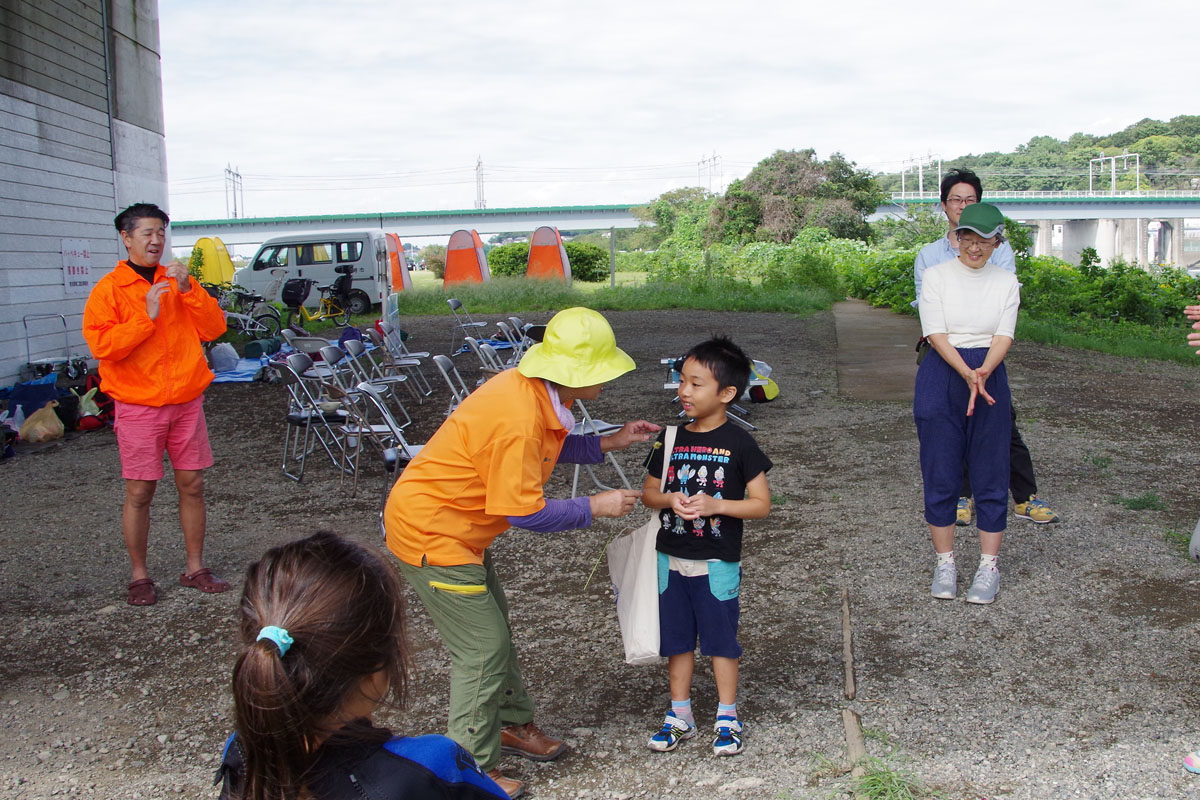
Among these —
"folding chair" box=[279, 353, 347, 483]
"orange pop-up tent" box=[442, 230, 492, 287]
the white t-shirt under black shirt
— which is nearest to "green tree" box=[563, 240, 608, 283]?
"orange pop-up tent" box=[442, 230, 492, 287]

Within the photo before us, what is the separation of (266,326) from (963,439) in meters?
13.3

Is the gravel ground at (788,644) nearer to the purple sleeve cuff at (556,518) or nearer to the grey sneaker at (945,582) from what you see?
the grey sneaker at (945,582)

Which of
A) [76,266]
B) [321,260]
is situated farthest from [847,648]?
[321,260]

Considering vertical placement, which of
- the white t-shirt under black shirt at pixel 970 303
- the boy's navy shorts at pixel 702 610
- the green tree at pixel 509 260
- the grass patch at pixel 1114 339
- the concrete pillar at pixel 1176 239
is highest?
the concrete pillar at pixel 1176 239

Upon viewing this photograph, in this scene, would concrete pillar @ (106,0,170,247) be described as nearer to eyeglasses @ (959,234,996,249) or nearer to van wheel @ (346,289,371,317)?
van wheel @ (346,289,371,317)

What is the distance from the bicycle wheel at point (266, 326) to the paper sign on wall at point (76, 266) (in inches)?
123

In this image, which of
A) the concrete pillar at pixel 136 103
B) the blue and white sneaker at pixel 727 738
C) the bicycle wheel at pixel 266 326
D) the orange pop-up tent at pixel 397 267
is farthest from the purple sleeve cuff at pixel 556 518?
the orange pop-up tent at pixel 397 267

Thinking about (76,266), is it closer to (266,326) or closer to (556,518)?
(266,326)

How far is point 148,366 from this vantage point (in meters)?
3.94

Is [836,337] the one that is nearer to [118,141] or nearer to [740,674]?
[118,141]

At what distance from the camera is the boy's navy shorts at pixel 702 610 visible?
2701 millimetres

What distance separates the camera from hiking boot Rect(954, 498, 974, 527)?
16.0ft

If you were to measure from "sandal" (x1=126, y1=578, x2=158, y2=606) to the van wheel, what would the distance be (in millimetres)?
15156

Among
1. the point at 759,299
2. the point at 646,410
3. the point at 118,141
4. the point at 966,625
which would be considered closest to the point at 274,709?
the point at 966,625
